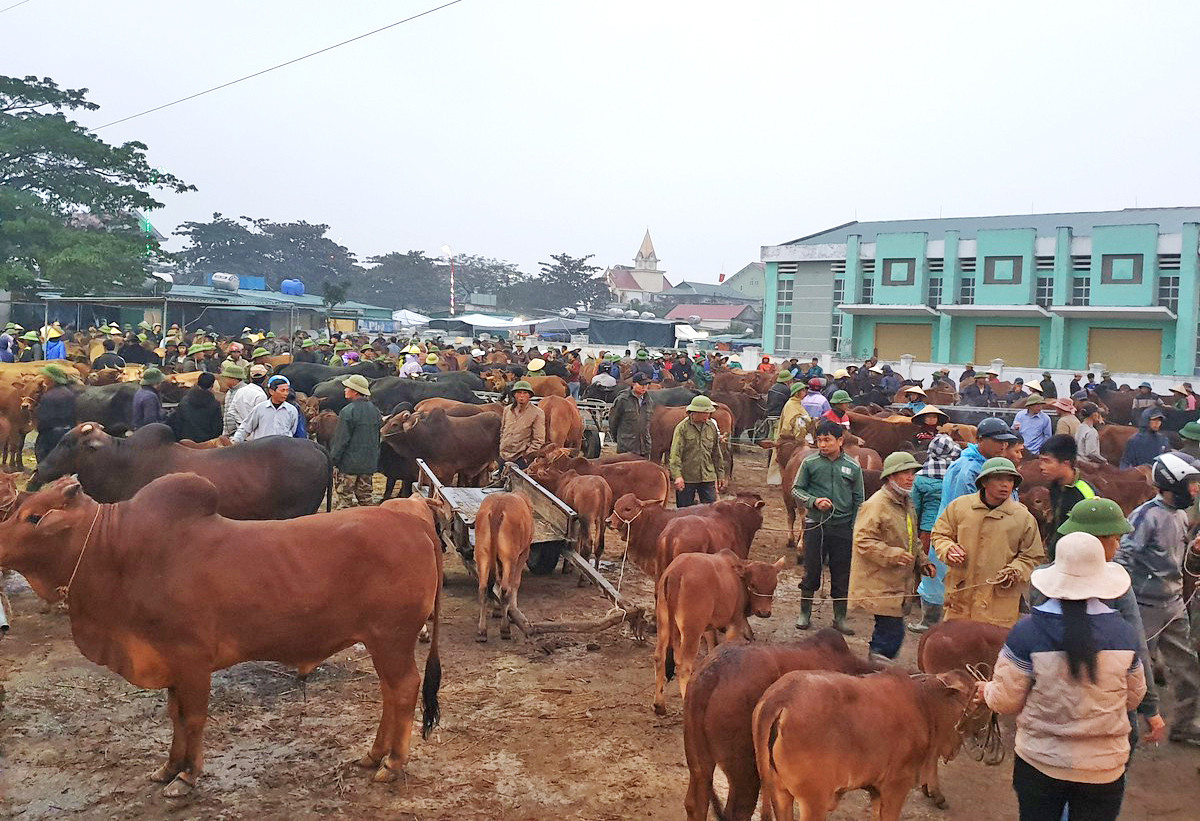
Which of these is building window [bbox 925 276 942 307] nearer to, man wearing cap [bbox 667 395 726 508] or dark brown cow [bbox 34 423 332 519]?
man wearing cap [bbox 667 395 726 508]

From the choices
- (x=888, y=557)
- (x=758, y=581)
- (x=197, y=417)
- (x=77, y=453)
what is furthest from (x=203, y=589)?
(x=197, y=417)

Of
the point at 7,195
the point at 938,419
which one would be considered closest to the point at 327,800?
the point at 938,419

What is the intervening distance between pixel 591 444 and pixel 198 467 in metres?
7.74

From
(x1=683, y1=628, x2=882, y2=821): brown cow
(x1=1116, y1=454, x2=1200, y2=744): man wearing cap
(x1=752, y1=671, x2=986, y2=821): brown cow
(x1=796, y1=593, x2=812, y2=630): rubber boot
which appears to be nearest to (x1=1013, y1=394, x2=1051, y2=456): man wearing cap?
(x1=796, y1=593, x2=812, y2=630): rubber boot

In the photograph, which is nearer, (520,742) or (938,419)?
(520,742)

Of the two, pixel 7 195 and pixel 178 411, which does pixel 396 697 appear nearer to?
pixel 178 411

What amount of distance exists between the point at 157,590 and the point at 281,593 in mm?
612

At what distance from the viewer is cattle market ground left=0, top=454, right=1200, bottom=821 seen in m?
5.23

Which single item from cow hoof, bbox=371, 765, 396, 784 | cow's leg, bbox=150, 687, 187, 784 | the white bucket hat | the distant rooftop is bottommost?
cow hoof, bbox=371, 765, 396, 784

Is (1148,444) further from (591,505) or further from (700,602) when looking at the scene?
(700,602)

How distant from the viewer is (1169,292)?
35.5 metres

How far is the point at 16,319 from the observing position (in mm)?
33312

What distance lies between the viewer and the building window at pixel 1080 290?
122ft

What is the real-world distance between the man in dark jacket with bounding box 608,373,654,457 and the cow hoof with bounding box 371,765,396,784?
9.92 m
